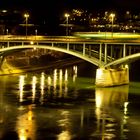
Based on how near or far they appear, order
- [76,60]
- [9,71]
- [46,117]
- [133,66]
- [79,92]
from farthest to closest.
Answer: [76,60] → [133,66] → [9,71] → [79,92] → [46,117]

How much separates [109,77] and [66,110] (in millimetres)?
15874

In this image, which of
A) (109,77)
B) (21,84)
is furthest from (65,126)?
(21,84)

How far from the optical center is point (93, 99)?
56.0m

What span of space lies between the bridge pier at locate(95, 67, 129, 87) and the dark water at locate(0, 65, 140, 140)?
39.8 inches

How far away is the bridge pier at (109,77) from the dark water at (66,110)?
1010mm

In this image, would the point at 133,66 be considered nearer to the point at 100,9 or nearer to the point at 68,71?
the point at 68,71

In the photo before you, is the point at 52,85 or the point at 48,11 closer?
the point at 52,85

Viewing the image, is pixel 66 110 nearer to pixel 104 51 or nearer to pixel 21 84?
pixel 104 51

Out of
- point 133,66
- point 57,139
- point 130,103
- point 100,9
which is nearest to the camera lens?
point 57,139

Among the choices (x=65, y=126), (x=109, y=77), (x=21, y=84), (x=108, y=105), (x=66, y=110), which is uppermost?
(x=109, y=77)

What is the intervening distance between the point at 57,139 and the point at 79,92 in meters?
22.9

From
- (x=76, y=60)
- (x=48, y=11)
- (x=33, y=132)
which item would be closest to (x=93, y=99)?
(x=33, y=132)

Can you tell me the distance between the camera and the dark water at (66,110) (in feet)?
130

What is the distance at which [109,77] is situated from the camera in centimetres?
6438
